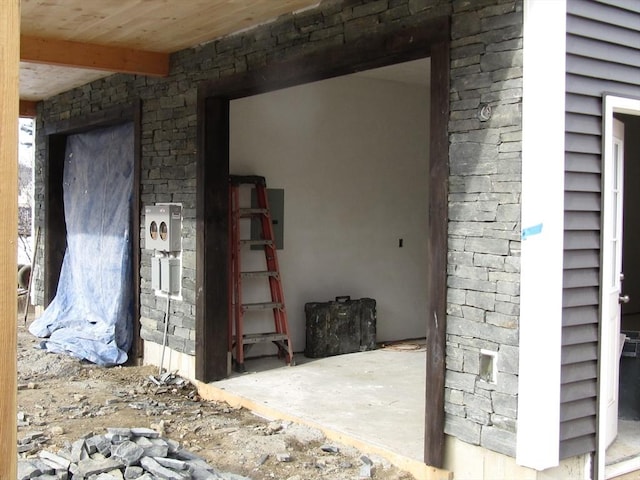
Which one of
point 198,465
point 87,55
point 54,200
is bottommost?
point 198,465

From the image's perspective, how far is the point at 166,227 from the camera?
633 centimetres

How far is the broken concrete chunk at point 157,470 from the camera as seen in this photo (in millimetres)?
3662

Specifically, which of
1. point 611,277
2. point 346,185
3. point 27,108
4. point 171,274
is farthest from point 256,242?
point 27,108

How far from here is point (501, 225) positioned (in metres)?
3.58

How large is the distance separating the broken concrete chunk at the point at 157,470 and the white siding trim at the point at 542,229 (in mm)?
1771

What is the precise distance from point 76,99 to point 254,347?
3709mm

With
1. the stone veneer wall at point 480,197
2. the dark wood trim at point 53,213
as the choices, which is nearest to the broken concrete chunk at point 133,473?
the stone veneer wall at point 480,197

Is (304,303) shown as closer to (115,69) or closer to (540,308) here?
(115,69)

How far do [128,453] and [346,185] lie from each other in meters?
4.40

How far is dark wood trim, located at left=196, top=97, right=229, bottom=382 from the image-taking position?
596 cm

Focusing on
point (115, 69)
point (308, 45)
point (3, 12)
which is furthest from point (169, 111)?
point (3, 12)

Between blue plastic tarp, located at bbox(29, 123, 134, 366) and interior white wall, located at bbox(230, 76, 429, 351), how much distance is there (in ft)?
4.59

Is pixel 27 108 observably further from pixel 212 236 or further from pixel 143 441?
pixel 143 441

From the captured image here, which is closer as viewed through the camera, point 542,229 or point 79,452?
point 542,229
